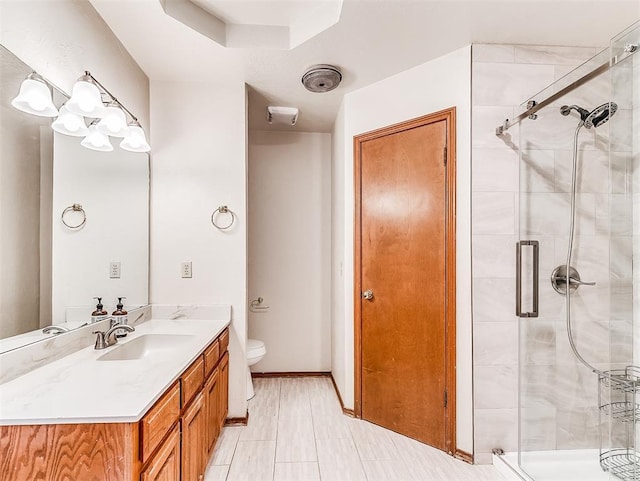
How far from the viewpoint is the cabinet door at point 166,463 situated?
1.13 metres

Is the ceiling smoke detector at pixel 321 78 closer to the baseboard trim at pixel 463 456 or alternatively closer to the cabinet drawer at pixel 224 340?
the cabinet drawer at pixel 224 340

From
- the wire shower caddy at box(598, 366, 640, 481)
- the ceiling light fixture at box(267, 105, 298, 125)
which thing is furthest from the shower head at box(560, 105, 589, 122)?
the ceiling light fixture at box(267, 105, 298, 125)

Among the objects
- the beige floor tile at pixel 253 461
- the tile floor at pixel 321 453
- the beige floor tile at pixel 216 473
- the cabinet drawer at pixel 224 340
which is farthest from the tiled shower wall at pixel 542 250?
the cabinet drawer at pixel 224 340

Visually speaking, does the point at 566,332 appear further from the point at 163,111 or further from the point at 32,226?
the point at 163,111

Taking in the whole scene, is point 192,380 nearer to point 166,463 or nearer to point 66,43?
point 166,463

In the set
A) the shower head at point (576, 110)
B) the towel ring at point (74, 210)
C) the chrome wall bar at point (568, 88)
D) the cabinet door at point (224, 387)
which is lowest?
the cabinet door at point (224, 387)

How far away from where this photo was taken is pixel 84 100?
5.14 feet

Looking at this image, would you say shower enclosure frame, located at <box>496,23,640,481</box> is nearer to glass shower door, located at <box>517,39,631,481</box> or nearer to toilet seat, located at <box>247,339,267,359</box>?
glass shower door, located at <box>517,39,631,481</box>

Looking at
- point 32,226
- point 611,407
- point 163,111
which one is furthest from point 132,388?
point 611,407

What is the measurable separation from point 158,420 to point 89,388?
0.26m

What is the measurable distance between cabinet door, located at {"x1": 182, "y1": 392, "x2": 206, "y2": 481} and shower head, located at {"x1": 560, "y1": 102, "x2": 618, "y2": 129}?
7.46 feet

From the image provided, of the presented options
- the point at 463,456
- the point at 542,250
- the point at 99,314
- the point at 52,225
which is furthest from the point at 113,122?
the point at 463,456

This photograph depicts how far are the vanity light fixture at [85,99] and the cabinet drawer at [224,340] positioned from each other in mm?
1404

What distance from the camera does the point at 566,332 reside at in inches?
73.9
